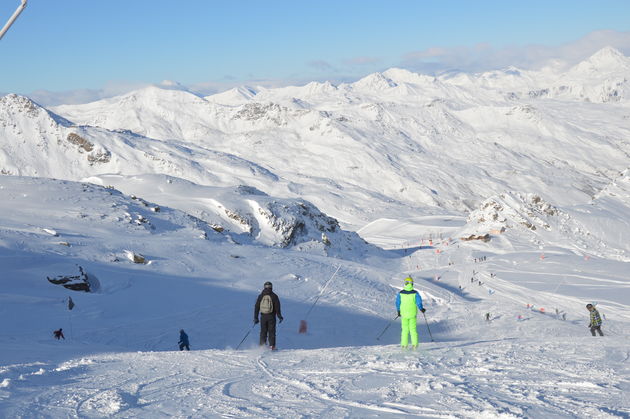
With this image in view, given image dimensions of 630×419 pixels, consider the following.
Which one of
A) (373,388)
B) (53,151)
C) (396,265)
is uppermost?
(53,151)

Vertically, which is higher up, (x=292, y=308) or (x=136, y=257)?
(x=136, y=257)

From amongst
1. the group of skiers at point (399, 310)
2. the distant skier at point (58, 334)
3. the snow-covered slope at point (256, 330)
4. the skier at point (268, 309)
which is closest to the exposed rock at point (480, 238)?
the snow-covered slope at point (256, 330)

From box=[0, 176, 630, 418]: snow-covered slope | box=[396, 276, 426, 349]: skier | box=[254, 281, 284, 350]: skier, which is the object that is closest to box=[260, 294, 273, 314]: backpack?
box=[254, 281, 284, 350]: skier

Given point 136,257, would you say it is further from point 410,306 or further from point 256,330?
point 410,306

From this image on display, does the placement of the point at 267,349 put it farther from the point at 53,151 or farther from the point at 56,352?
the point at 53,151

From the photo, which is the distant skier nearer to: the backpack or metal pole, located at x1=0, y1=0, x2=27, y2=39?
the backpack

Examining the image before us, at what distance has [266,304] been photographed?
44.4ft

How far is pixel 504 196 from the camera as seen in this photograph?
7456cm

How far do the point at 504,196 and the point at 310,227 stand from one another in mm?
32764

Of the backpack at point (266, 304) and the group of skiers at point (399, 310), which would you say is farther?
the backpack at point (266, 304)

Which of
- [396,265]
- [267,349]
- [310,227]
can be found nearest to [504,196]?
[396,265]

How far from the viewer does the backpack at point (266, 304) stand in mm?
13500

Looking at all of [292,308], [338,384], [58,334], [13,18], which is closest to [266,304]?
[338,384]

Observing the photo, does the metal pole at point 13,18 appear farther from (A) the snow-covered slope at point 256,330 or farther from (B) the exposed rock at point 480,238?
(B) the exposed rock at point 480,238
